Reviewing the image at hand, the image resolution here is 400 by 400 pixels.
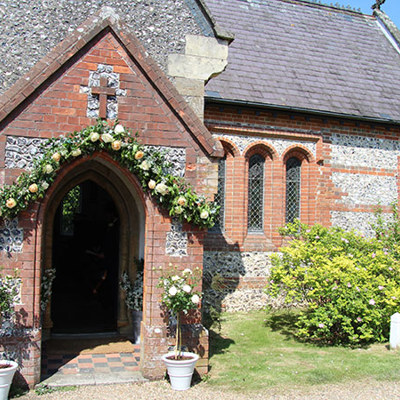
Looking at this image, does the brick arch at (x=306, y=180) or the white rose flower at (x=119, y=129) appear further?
the brick arch at (x=306, y=180)

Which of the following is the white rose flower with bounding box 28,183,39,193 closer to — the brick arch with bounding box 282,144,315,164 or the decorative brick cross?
the decorative brick cross

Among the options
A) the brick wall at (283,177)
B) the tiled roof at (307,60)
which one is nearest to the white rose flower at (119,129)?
the brick wall at (283,177)

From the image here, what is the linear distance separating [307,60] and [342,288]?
783 centimetres

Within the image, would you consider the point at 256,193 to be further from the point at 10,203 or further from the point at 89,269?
the point at 10,203

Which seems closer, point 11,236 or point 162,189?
point 11,236

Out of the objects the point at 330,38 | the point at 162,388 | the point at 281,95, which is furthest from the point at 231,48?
the point at 162,388

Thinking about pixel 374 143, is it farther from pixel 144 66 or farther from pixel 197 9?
pixel 144 66

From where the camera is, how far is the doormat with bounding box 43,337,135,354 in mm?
8336

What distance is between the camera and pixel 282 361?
27.5 ft

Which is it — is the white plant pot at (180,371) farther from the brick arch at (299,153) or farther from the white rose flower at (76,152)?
the brick arch at (299,153)

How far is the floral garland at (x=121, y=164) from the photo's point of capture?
6480mm

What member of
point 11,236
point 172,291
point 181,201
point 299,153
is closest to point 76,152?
point 11,236

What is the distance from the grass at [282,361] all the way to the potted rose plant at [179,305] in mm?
545

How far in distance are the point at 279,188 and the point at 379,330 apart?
4.41 metres
